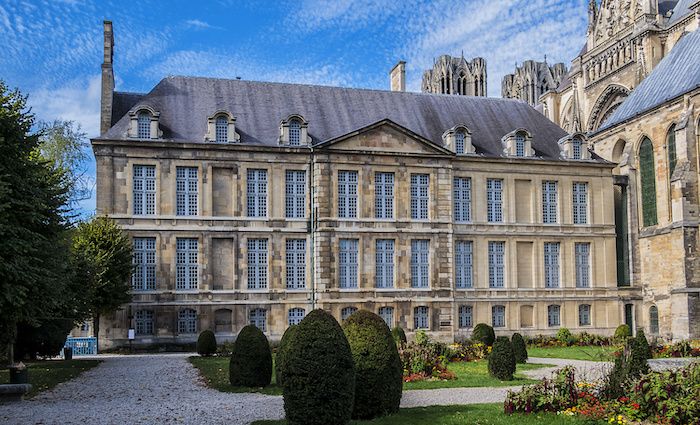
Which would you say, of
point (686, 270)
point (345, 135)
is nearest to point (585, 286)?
point (686, 270)

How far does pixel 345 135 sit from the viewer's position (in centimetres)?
3728

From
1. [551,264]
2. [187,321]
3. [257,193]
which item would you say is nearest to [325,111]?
[257,193]

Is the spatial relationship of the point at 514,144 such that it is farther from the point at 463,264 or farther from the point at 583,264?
the point at 583,264

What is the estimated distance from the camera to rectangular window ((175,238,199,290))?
3572 cm

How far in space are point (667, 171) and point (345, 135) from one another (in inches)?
702

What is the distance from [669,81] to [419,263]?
1840 centimetres

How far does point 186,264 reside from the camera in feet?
118

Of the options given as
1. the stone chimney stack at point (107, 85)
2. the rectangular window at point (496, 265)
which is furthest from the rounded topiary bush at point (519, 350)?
the stone chimney stack at point (107, 85)

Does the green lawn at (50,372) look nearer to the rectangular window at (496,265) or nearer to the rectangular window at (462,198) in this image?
the rectangular window at (462,198)

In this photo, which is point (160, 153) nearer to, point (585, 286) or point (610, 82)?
point (585, 286)

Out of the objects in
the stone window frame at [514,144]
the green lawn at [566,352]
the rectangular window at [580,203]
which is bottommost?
the green lawn at [566,352]

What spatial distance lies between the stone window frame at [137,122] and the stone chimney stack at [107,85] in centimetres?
192

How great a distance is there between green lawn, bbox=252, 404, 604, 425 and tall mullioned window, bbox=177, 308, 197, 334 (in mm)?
21571

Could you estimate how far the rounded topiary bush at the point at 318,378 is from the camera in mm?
12750
